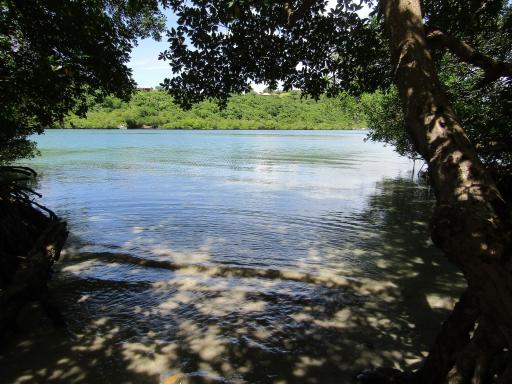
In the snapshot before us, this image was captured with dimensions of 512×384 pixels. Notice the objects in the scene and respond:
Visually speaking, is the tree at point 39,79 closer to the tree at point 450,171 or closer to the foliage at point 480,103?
the tree at point 450,171

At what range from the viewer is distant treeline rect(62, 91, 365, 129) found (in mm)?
130000

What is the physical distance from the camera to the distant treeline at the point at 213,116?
130 meters

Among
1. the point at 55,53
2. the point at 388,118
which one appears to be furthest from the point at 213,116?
the point at 55,53

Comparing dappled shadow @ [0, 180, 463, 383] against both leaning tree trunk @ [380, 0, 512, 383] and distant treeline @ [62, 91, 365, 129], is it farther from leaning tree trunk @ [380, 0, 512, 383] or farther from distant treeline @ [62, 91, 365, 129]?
distant treeline @ [62, 91, 365, 129]

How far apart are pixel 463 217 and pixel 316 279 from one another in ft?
20.6

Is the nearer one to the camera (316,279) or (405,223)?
(316,279)

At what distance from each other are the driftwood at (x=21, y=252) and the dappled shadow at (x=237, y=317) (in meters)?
0.70

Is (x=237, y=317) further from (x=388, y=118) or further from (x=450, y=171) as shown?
(x=388, y=118)

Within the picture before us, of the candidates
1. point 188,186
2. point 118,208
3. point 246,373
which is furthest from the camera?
point 188,186

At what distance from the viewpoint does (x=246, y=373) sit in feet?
16.3

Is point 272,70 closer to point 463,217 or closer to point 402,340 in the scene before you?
point 402,340

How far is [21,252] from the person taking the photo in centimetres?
604

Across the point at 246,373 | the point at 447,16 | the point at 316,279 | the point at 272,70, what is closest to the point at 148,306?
the point at 246,373

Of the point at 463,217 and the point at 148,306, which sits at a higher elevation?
the point at 463,217
